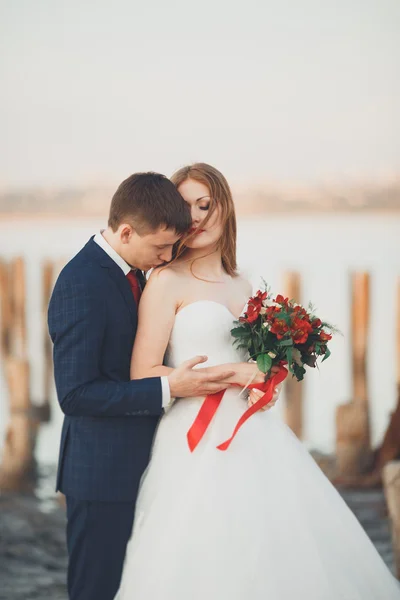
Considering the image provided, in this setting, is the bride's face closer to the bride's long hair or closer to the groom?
the bride's long hair

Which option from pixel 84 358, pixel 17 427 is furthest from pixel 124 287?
pixel 17 427

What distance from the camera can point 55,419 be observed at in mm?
6805

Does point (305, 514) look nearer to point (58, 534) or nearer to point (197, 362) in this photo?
point (197, 362)

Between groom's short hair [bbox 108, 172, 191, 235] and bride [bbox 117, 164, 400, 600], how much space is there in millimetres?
190

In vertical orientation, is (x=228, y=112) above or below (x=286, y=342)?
above

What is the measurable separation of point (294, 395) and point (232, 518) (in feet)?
13.5

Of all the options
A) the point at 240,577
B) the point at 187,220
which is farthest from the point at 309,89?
the point at 240,577

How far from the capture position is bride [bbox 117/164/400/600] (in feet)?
7.38

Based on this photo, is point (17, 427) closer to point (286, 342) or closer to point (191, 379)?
point (191, 379)

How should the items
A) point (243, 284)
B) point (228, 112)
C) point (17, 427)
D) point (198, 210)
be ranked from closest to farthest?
point (198, 210), point (243, 284), point (17, 427), point (228, 112)

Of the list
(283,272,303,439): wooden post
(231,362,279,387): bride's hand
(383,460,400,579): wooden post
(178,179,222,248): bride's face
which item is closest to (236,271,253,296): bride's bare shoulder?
(178,179,222,248): bride's face

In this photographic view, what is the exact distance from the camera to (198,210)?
254 cm

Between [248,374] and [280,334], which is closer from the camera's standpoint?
[280,334]

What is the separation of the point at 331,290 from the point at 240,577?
217 inches
